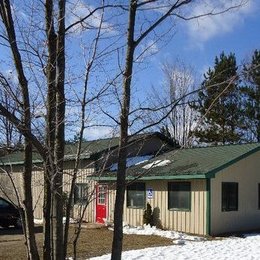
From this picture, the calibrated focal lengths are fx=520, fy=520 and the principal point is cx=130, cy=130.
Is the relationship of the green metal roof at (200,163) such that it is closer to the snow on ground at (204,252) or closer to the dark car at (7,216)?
the snow on ground at (204,252)

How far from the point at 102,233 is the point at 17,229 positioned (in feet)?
15.5

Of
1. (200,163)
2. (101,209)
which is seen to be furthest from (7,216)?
(200,163)

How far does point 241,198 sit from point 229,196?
89cm

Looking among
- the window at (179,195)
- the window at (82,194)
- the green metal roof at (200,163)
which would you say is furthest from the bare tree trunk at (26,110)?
the window at (179,195)

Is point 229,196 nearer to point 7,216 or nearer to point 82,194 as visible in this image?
point 7,216

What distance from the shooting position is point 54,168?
521 centimetres

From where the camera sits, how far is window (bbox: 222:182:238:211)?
21.5m

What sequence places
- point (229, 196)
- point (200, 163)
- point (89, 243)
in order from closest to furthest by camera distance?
point (89, 243) < point (229, 196) < point (200, 163)

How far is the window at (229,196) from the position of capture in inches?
847

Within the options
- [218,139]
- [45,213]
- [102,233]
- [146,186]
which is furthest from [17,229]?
[218,139]

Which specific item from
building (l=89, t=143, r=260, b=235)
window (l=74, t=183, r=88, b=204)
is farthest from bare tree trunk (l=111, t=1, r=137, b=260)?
building (l=89, t=143, r=260, b=235)

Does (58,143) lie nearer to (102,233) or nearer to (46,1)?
(46,1)

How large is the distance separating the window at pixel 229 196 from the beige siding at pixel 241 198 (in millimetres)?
171

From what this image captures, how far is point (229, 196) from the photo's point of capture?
21828mm
